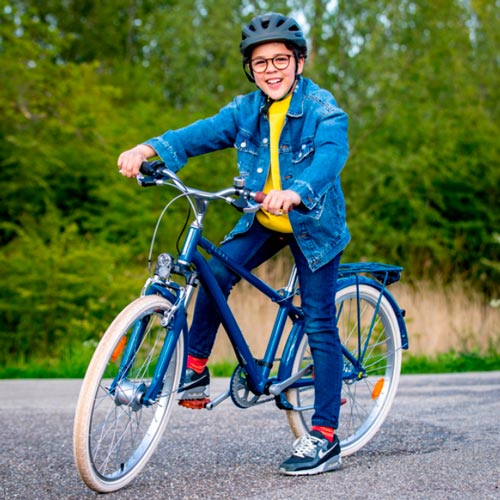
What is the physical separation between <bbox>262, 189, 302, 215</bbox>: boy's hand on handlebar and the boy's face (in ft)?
2.15

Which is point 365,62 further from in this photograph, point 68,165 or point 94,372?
point 94,372

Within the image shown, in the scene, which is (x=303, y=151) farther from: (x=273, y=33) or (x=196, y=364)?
(x=196, y=364)

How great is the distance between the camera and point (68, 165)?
16.3 m

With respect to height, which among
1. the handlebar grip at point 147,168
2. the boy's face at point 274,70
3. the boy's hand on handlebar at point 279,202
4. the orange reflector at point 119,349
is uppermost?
the boy's face at point 274,70

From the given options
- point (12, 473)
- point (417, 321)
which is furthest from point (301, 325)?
point (417, 321)

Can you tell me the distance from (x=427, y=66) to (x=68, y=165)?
6.36 metres

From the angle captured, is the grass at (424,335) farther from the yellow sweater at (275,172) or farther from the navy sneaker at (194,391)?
the yellow sweater at (275,172)

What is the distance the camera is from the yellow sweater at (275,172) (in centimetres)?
412

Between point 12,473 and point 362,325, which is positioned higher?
point 362,325

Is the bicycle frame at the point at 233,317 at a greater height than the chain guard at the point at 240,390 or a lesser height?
greater

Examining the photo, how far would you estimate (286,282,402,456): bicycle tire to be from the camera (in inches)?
178

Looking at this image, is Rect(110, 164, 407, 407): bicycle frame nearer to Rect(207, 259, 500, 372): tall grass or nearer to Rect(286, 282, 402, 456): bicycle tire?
Rect(286, 282, 402, 456): bicycle tire

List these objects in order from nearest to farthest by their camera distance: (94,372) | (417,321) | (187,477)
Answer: (94,372) < (187,477) < (417,321)

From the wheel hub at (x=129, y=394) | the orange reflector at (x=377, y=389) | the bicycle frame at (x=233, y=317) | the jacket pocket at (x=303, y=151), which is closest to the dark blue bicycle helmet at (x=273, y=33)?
the jacket pocket at (x=303, y=151)
